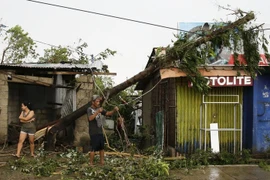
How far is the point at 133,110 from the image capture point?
20922mm

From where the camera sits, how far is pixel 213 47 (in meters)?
8.55

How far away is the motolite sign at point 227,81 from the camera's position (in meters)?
8.77

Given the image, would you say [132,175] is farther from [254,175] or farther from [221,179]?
[254,175]

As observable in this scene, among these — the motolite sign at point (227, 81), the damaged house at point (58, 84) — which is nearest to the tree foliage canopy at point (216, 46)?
the motolite sign at point (227, 81)

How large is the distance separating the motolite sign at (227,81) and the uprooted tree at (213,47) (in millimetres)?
265

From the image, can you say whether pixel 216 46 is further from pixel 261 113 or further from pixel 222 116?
pixel 261 113

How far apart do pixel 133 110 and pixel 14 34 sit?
1304cm

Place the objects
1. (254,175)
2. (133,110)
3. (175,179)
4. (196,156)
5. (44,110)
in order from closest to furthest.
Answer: (175,179) → (254,175) → (196,156) → (44,110) → (133,110)

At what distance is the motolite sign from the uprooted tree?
27cm

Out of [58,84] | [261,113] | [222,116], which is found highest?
[58,84]

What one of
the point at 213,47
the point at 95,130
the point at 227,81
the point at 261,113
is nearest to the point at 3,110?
the point at 95,130

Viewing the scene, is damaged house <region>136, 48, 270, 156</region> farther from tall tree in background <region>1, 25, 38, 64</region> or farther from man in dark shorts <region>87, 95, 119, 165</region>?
tall tree in background <region>1, 25, 38, 64</region>

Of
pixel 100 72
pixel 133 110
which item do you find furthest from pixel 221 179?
pixel 133 110

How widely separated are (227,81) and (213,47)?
3.39 ft
